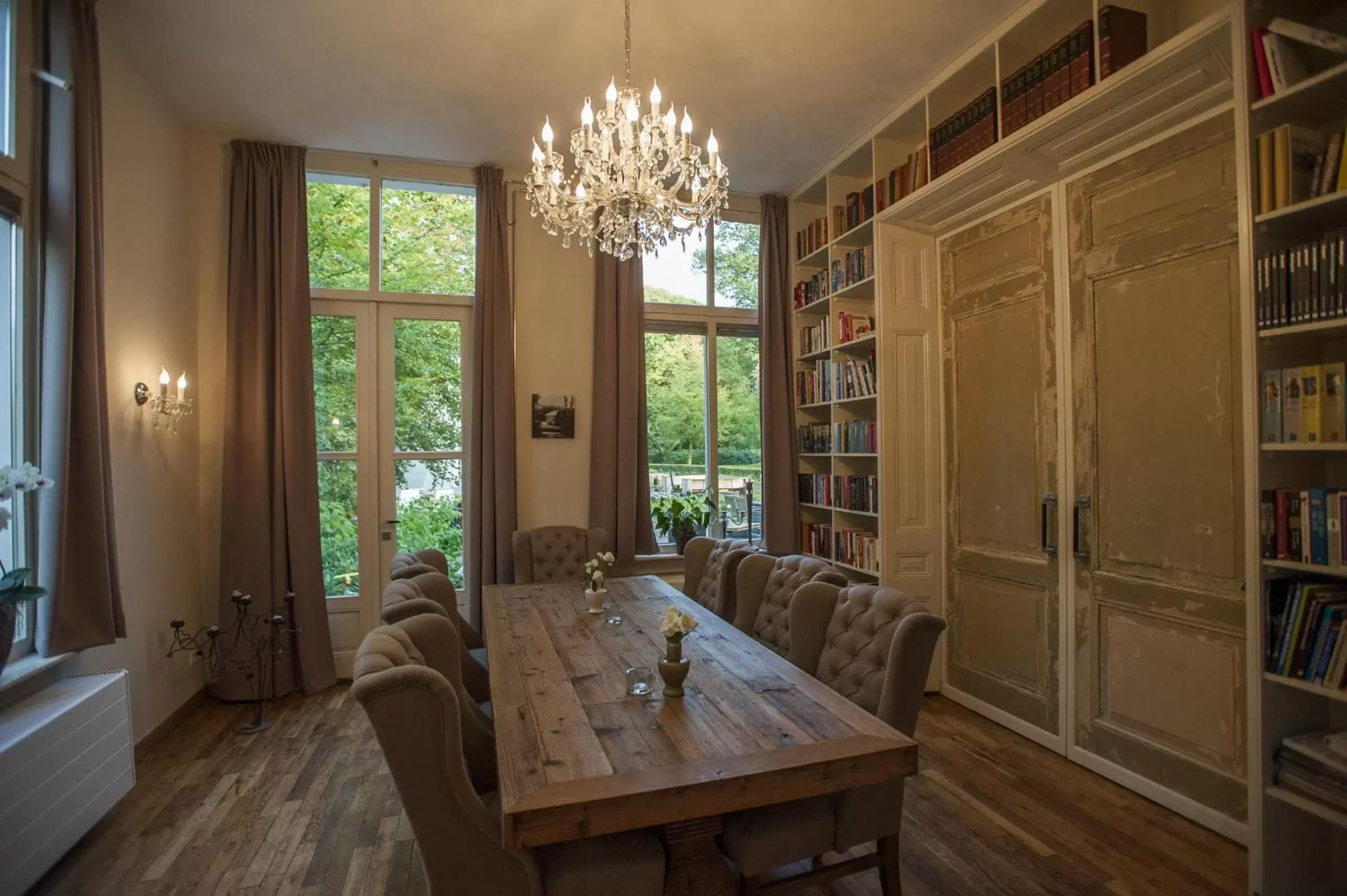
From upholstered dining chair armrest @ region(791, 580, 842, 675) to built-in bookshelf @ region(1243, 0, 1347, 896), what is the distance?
4.27ft

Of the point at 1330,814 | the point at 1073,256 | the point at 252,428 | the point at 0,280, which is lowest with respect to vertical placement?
the point at 1330,814

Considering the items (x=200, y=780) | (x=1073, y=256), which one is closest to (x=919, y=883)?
(x=1073, y=256)

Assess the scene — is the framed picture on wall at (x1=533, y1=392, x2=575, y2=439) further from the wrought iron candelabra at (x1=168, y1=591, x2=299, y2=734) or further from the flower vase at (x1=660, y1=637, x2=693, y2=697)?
the flower vase at (x1=660, y1=637, x2=693, y2=697)

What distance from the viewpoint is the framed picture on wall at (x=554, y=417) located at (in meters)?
4.64

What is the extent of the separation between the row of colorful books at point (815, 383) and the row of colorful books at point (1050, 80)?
1912 mm

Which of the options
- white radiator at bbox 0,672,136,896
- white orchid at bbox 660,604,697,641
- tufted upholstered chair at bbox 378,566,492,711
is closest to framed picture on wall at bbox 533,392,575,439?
tufted upholstered chair at bbox 378,566,492,711

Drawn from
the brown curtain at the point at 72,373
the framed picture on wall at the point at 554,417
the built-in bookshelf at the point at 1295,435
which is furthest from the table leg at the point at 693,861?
the framed picture on wall at the point at 554,417

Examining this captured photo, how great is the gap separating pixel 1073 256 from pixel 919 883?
273cm

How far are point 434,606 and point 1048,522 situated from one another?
2.82 metres

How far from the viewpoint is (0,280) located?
2574 millimetres

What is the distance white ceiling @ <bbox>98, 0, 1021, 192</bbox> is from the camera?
299 cm

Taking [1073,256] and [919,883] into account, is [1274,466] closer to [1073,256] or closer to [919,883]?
[1073,256]

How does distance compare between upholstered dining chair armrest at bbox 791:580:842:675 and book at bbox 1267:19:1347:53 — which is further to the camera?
upholstered dining chair armrest at bbox 791:580:842:675

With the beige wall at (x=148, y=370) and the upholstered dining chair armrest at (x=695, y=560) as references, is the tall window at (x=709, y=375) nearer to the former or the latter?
the upholstered dining chair armrest at (x=695, y=560)
